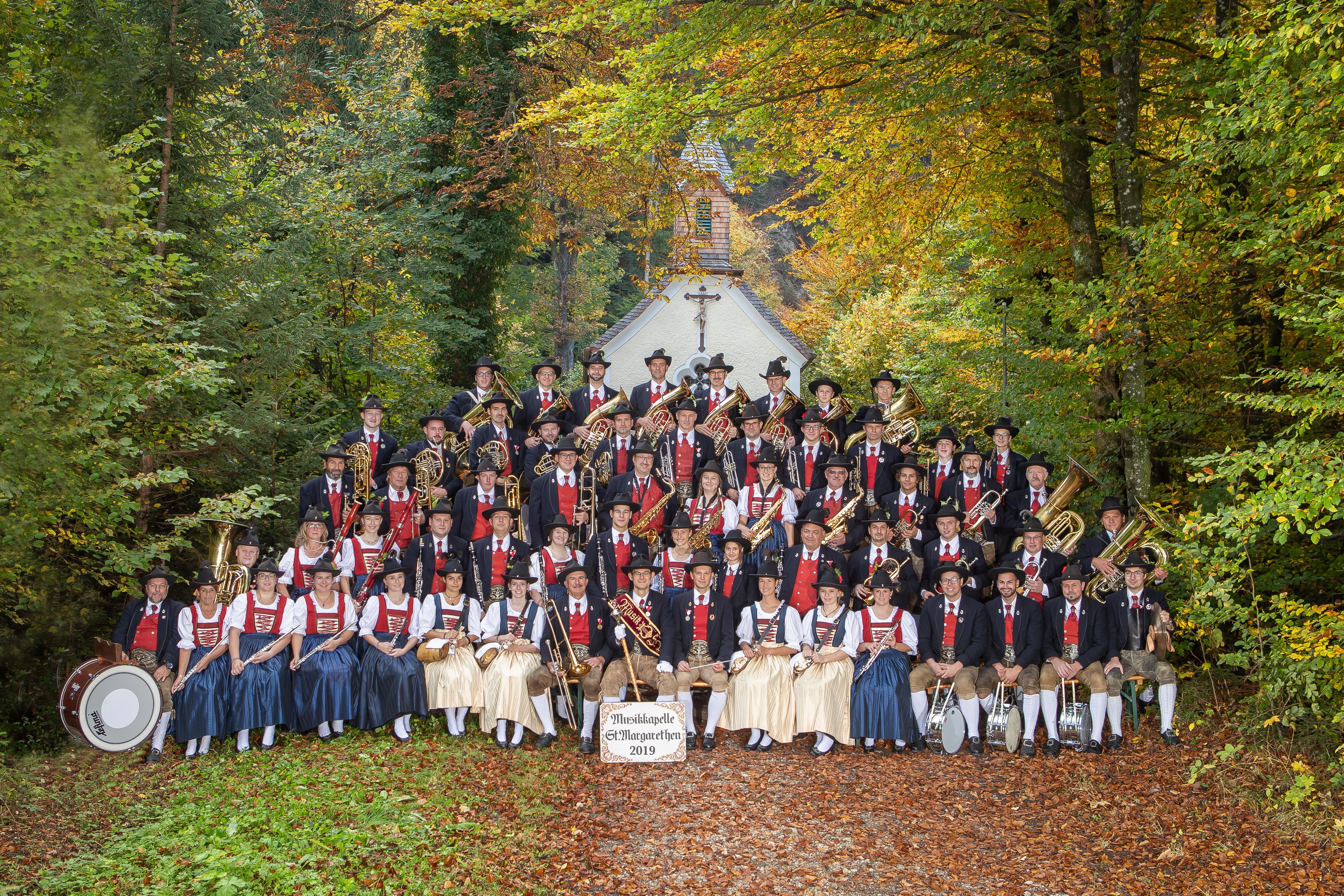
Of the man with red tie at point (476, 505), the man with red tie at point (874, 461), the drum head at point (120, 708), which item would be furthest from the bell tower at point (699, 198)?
the drum head at point (120, 708)

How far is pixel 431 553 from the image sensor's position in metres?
9.95

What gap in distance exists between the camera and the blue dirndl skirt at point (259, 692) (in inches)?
342

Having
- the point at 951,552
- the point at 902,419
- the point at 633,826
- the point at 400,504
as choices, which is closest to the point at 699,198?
the point at 902,419

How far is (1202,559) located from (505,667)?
19.2 ft

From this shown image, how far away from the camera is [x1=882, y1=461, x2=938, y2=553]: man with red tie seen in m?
10.6

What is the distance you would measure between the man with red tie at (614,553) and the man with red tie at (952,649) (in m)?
2.74

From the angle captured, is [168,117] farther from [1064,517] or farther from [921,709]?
[1064,517]

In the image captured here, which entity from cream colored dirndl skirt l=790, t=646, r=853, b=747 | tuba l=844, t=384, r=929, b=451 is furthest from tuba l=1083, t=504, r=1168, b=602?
tuba l=844, t=384, r=929, b=451

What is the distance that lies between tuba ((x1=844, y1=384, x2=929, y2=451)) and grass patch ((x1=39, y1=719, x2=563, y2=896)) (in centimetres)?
537

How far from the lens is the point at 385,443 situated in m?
11.3

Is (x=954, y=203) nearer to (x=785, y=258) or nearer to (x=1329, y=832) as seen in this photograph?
(x=1329, y=832)

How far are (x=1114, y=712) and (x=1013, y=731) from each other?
934 mm

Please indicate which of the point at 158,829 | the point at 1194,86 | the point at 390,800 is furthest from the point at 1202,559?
the point at 158,829

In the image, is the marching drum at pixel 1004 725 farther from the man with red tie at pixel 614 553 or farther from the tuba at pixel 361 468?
the tuba at pixel 361 468
